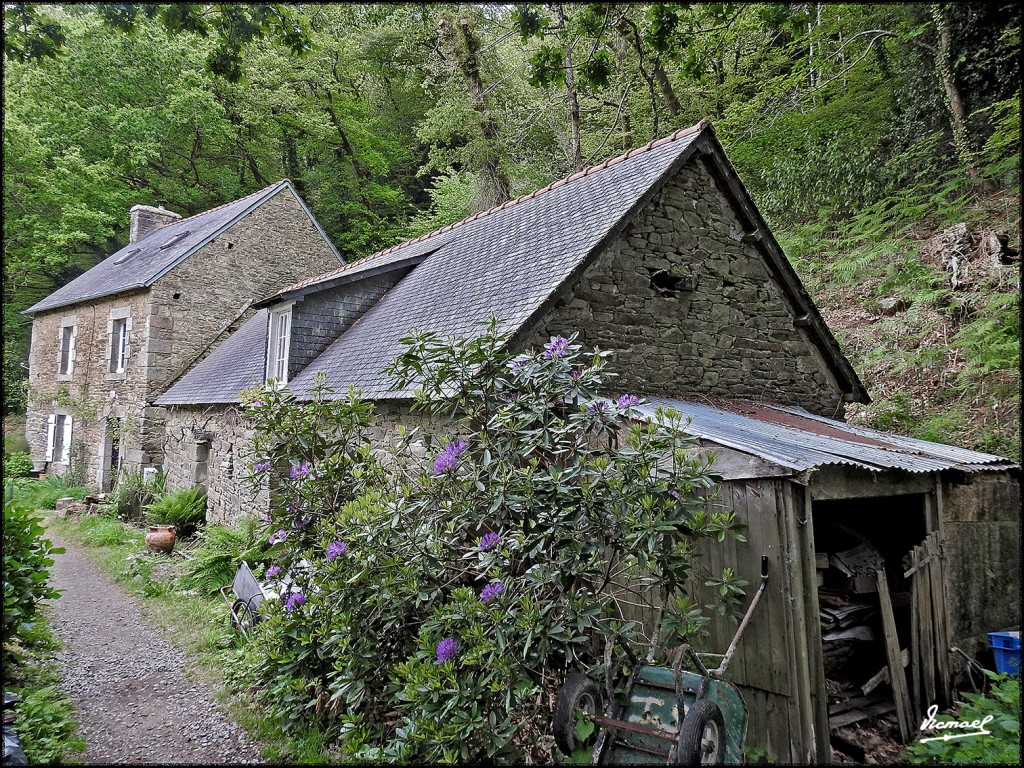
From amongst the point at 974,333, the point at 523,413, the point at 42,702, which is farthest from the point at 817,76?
the point at 42,702

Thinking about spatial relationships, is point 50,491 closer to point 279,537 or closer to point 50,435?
point 50,435

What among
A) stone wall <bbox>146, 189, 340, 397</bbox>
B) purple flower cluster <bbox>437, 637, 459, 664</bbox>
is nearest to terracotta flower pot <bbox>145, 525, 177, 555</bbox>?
stone wall <bbox>146, 189, 340, 397</bbox>

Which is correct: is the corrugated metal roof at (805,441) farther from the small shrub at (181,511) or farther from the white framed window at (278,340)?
the small shrub at (181,511)

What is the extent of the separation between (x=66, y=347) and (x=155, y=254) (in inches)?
173

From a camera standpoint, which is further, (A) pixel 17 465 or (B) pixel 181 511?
(A) pixel 17 465

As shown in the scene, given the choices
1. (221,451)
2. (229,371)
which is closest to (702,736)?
(221,451)

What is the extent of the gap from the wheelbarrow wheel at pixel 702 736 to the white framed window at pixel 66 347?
1990 cm

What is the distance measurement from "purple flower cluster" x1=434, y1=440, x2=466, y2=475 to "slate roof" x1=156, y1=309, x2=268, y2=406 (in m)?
7.03

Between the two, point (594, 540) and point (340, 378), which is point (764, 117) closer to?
point (340, 378)

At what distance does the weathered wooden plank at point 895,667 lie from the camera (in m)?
5.26

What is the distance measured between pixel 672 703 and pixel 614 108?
54.0 ft

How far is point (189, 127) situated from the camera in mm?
21594

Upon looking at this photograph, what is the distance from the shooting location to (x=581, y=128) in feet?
60.9

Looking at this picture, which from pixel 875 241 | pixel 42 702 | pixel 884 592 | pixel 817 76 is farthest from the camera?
pixel 817 76
